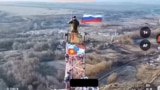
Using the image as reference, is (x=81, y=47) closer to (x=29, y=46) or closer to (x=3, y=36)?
(x=29, y=46)

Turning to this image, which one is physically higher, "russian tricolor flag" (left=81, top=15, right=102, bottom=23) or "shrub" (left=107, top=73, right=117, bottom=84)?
"russian tricolor flag" (left=81, top=15, right=102, bottom=23)

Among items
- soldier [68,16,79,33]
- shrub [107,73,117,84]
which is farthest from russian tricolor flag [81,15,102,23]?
shrub [107,73,117,84]

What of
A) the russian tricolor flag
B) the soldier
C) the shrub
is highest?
the russian tricolor flag

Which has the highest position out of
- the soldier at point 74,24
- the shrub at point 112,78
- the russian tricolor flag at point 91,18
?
the russian tricolor flag at point 91,18

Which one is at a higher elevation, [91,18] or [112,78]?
[91,18]

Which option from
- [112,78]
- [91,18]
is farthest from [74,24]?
[112,78]

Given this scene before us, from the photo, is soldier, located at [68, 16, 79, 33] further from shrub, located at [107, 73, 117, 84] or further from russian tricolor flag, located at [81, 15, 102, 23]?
shrub, located at [107, 73, 117, 84]

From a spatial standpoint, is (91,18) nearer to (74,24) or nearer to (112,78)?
(74,24)

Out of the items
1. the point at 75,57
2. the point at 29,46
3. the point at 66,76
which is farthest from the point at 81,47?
the point at 29,46

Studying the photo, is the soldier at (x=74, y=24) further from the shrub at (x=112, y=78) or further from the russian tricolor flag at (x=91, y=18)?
the shrub at (x=112, y=78)

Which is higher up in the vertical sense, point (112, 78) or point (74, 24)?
point (74, 24)

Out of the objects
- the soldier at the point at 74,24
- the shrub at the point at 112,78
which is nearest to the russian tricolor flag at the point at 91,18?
the soldier at the point at 74,24
